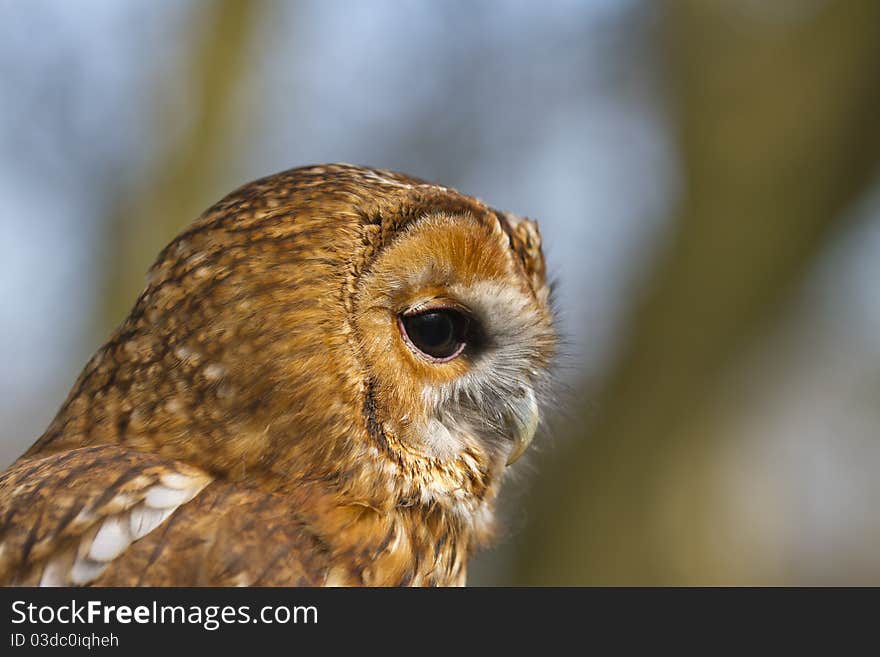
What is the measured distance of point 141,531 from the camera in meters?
1.57

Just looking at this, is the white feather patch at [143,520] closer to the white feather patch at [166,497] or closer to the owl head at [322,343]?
the white feather patch at [166,497]

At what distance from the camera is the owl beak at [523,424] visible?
219cm

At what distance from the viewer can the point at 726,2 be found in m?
6.21

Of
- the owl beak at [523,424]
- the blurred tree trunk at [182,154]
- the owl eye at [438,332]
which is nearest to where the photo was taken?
the owl eye at [438,332]

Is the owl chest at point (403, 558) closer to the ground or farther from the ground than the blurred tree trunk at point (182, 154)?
closer to the ground

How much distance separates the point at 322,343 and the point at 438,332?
0.30 m

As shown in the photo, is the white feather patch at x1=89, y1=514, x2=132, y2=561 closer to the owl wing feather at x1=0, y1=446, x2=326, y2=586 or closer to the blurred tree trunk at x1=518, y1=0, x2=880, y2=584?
the owl wing feather at x1=0, y1=446, x2=326, y2=586

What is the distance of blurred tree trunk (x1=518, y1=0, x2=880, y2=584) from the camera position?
534cm

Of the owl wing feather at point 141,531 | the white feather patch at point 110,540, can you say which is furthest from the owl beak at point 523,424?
the white feather patch at point 110,540

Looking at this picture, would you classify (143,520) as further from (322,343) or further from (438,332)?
(438,332)

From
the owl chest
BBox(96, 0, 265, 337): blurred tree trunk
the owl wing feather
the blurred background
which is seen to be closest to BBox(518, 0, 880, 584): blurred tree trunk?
the blurred background

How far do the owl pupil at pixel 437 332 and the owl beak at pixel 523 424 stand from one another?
0.87 feet
